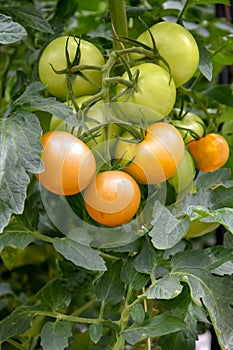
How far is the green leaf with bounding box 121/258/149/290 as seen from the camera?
1.84 ft

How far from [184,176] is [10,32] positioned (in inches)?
8.5

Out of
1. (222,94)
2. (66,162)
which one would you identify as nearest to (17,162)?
(66,162)

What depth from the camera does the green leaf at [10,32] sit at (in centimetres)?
51

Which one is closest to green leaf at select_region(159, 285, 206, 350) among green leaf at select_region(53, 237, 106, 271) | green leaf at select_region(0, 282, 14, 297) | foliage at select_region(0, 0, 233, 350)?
foliage at select_region(0, 0, 233, 350)

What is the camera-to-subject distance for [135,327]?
542 millimetres

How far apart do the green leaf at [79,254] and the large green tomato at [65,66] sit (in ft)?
0.46

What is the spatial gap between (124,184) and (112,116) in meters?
0.07

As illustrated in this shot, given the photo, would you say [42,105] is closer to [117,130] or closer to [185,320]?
[117,130]

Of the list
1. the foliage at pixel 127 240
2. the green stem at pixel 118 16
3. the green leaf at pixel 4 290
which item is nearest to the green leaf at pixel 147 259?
the foliage at pixel 127 240

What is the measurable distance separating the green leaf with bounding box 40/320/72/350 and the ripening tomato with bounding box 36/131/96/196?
14 cm

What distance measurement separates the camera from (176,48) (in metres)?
0.56

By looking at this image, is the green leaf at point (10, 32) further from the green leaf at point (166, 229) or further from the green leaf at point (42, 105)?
the green leaf at point (166, 229)

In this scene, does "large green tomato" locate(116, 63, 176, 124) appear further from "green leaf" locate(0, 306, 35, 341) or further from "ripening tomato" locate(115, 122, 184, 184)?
"green leaf" locate(0, 306, 35, 341)

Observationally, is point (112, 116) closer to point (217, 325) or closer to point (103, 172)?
point (103, 172)
